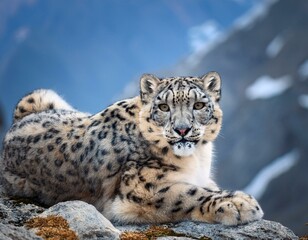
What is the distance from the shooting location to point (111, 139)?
11727mm

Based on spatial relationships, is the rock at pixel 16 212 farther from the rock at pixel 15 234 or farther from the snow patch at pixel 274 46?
the snow patch at pixel 274 46

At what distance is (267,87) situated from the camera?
12925 cm

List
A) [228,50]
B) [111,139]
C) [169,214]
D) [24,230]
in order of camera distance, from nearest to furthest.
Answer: [24,230] < [169,214] < [111,139] < [228,50]

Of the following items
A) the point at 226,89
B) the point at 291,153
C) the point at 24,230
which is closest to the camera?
the point at 24,230

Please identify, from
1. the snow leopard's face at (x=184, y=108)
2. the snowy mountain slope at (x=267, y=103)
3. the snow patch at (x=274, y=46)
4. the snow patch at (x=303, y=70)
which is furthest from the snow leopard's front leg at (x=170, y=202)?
the snow patch at (x=274, y=46)

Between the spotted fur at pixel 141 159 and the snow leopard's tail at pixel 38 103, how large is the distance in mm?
1826

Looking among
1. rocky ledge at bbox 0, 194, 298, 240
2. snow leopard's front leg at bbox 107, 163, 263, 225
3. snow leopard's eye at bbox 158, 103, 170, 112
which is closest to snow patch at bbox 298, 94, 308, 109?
snow leopard's eye at bbox 158, 103, 170, 112

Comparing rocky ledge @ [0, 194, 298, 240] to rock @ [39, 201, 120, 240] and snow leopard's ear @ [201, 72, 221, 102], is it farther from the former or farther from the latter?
snow leopard's ear @ [201, 72, 221, 102]

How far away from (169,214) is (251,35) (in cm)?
14014

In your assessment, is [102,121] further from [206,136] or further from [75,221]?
[75,221]

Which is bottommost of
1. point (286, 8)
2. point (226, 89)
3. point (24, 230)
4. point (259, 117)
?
point (24, 230)

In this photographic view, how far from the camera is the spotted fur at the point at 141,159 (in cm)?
1090

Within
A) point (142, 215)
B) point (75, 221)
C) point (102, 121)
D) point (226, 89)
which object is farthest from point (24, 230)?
point (226, 89)

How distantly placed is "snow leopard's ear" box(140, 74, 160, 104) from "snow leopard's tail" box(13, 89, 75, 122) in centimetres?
343
